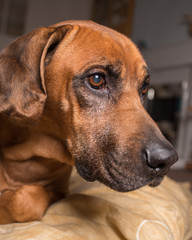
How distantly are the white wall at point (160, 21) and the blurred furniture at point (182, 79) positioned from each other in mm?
341

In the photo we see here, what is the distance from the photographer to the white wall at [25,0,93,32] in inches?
310

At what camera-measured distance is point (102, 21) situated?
28.1ft

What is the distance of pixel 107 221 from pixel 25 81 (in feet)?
2.14

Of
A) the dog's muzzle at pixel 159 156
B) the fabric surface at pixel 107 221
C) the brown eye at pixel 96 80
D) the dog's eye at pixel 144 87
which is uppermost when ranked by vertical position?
the brown eye at pixel 96 80

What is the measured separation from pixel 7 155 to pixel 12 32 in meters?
6.90

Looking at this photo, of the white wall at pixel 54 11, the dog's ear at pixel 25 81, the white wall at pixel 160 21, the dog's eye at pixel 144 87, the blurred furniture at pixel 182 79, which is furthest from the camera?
the white wall at pixel 54 11

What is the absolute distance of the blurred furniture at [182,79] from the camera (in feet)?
18.5

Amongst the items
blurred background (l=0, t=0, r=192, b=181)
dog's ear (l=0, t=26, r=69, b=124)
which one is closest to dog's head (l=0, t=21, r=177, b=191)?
dog's ear (l=0, t=26, r=69, b=124)

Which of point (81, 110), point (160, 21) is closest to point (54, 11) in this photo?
point (160, 21)

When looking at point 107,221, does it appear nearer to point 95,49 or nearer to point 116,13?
point 95,49

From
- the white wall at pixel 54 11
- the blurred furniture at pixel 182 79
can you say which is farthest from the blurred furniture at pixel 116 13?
the blurred furniture at pixel 182 79

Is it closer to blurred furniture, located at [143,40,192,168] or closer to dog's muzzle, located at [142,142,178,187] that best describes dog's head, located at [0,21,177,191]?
dog's muzzle, located at [142,142,178,187]

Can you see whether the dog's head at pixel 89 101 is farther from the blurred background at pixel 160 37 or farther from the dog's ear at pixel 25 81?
the blurred background at pixel 160 37

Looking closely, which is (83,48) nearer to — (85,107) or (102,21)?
(85,107)
